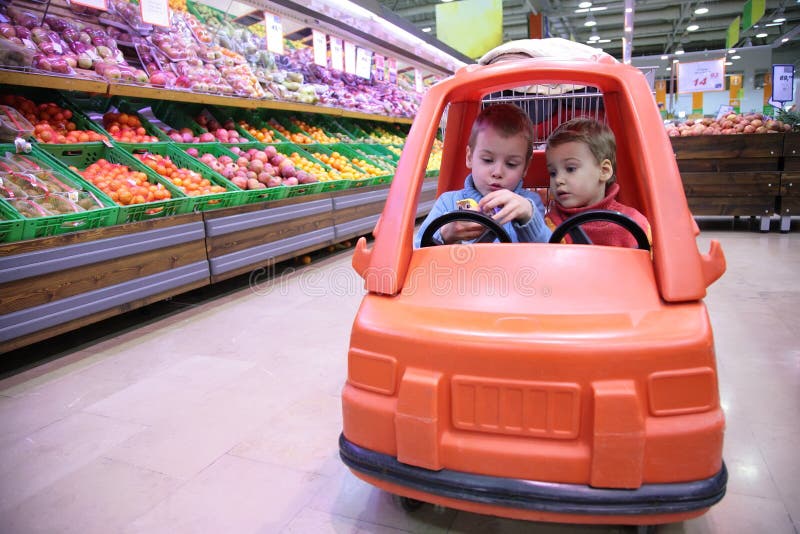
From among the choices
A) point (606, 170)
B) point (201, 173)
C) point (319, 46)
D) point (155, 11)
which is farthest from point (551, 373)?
point (319, 46)

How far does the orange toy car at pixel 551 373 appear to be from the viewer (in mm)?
1052

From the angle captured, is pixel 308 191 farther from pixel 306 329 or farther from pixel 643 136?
pixel 643 136

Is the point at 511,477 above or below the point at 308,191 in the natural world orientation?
below

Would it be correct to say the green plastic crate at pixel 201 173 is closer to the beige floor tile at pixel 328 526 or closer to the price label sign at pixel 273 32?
the price label sign at pixel 273 32

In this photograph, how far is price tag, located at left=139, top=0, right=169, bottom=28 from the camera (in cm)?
373

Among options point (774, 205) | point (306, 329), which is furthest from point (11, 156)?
point (774, 205)

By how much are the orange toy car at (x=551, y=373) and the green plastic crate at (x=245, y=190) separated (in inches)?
118

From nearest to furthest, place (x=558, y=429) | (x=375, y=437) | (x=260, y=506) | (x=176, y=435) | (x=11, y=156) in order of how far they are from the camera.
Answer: (x=558, y=429), (x=375, y=437), (x=260, y=506), (x=176, y=435), (x=11, y=156)

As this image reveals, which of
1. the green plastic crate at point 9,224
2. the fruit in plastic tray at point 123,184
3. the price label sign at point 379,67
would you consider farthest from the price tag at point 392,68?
the green plastic crate at point 9,224

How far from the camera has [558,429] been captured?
3.56 feet

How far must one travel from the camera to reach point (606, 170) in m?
1.70

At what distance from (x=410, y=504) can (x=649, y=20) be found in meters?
21.2

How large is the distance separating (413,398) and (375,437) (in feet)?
0.58

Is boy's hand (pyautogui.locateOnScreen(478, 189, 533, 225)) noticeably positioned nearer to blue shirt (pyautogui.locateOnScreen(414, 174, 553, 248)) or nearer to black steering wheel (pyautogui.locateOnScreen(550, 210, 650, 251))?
blue shirt (pyautogui.locateOnScreen(414, 174, 553, 248))
